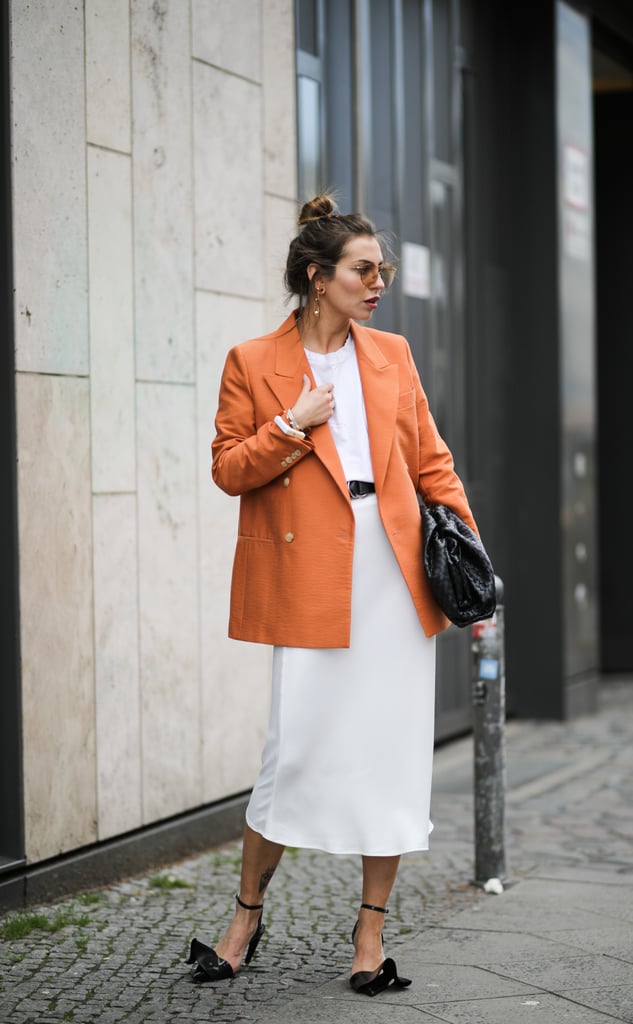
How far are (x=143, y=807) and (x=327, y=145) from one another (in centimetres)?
330

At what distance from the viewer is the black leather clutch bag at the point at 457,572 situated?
4137 millimetres

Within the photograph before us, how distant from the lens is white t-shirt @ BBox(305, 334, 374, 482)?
13.7 ft

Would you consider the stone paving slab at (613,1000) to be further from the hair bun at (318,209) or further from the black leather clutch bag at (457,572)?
the hair bun at (318,209)

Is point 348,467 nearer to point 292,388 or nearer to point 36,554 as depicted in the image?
point 292,388

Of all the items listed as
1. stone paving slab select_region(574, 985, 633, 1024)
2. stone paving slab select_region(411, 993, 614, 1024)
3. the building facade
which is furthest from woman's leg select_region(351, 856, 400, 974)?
the building facade

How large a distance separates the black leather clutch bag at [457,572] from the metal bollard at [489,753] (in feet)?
4.12

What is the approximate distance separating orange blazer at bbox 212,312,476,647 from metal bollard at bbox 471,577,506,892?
3.98 feet

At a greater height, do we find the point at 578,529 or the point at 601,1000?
the point at 578,529

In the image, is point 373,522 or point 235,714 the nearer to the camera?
point 373,522

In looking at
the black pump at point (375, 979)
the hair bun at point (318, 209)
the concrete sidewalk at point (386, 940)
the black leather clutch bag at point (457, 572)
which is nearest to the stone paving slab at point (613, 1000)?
the concrete sidewalk at point (386, 940)

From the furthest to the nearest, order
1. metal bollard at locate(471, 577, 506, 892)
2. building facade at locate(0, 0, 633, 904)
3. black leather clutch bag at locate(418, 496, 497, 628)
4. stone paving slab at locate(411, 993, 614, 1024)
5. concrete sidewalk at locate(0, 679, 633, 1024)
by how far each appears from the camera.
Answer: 1. metal bollard at locate(471, 577, 506, 892)
2. building facade at locate(0, 0, 633, 904)
3. black leather clutch bag at locate(418, 496, 497, 628)
4. concrete sidewalk at locate(0, 679, 633, 1024)
5. stone paving slab at locate(411, 993, 614, 1024)

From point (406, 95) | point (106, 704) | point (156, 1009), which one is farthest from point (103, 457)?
point (406, 95)

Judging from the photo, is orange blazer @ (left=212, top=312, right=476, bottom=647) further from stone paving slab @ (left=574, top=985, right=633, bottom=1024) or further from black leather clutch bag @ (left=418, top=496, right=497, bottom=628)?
stone paving slab @ (left=574, top=985, right=633, bottom=1024)

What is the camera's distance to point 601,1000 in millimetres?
4055
